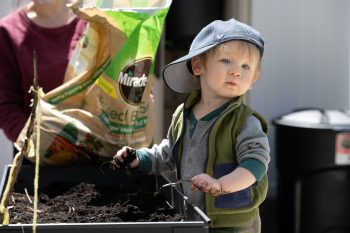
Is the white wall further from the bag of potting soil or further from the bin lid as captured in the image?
the bag of potting soil

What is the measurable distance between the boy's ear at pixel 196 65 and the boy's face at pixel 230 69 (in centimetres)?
5

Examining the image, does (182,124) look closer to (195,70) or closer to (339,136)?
(195,70)

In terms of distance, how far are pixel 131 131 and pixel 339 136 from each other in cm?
171

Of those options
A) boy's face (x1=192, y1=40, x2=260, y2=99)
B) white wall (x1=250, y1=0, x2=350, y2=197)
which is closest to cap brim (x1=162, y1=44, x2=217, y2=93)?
boy's face (x1=192, y1=40, x2=260, y2=99)

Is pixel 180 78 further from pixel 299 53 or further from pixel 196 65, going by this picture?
pixel 299 53

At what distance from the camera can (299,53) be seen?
4.43 m

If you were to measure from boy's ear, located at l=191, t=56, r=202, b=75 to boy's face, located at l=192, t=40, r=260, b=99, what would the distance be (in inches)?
2.1

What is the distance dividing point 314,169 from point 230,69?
2.23 meters

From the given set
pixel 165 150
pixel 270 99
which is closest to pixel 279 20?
pixel 270 99

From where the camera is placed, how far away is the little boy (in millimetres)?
1814

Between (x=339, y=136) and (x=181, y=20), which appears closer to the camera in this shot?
(x=339, y=136)

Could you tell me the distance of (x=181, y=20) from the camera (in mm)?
4758

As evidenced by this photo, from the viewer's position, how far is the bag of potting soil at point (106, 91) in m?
2.41

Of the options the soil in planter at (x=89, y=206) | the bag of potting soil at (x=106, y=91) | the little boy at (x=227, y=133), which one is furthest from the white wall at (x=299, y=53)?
the little boy at (x=227, y=133)
